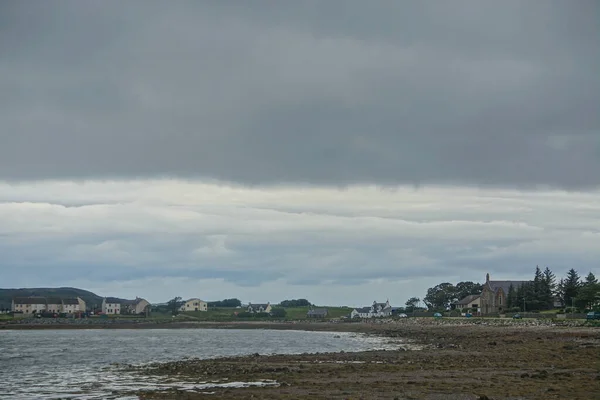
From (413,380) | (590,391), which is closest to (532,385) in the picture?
(590,391)

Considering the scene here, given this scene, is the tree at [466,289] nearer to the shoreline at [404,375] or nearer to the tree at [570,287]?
the tree at [570,287]

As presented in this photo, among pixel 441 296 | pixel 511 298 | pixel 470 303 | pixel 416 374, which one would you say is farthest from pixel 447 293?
pixel 416 374

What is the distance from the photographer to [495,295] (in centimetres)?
15388

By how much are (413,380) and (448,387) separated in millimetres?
3089

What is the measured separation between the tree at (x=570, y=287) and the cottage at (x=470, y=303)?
2762 cm

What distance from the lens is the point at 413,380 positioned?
1278 inches

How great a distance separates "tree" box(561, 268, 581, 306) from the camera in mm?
129525

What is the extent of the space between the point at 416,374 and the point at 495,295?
125m

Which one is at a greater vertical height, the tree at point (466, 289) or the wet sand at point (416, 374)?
the tree at point (466, 289)

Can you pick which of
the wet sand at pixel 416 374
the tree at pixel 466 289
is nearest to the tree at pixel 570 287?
the tree at pixel 466 289

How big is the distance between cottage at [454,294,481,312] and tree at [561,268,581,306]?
27620mm

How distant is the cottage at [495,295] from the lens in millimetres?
151750

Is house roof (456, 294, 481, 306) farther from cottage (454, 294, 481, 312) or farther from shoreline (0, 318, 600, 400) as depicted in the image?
shoreline (0, 318, 600, 400)

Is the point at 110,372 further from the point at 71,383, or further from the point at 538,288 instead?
the point at 538,288
